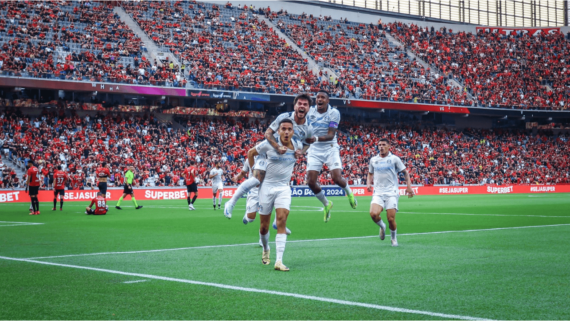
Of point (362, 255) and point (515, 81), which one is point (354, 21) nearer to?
point (515, 81)

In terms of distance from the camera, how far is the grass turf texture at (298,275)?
6.12m

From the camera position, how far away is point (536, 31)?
71375 mm

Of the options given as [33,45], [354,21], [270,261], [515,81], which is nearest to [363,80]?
[354,21]

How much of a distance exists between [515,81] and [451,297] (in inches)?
→ 2453

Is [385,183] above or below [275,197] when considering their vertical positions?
above

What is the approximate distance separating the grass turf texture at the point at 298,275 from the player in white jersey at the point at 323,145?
1.44 metres

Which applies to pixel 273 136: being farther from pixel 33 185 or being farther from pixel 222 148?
pixel 222 148

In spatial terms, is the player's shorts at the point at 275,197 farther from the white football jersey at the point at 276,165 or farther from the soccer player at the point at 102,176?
the soccer player at the point at 102,176

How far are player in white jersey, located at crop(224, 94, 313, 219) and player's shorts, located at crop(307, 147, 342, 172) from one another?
2.87 metres

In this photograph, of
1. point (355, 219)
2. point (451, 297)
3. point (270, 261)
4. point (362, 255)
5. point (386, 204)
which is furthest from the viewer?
point (355, 219)

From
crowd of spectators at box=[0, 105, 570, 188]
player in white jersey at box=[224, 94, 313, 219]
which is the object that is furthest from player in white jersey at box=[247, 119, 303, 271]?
crowd of spectators at box=[0, 105, 570, 188]

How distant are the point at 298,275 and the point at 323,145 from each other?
5.43m

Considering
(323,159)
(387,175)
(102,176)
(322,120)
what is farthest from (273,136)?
(102,176)

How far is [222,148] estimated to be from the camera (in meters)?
45.3
